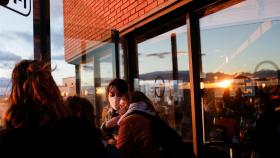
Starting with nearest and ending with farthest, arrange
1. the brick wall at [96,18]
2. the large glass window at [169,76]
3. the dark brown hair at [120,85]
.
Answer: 1. the dark brown hair at [120,85]
2. the large glass window at [169,76]
3. the brick wall at [96,18]

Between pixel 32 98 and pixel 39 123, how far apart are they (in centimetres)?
16

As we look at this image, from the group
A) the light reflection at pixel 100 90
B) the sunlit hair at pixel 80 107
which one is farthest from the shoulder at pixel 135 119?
the light reflection at pixel 100 90

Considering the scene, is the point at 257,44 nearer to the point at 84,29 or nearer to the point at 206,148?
the point at 206,148

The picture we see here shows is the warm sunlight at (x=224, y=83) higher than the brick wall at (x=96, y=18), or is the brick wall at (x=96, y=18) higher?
the brick wall at (x=96, y=18)

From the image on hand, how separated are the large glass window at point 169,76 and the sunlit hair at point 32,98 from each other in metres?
2.83

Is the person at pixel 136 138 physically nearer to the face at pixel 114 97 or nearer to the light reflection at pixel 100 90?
the face at pixel 114 97

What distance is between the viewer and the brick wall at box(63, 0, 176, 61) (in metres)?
5.48

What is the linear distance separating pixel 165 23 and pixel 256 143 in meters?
2.09

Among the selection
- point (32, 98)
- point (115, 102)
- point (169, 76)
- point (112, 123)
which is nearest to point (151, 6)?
point (169, 76)

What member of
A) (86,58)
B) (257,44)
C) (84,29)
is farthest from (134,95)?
(84,29)

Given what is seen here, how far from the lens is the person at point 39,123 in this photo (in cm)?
196

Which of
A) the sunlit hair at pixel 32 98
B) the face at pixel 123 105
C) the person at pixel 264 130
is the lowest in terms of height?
the person at pixel 264 130

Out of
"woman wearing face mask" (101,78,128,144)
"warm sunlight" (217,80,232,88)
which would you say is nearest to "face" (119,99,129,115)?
"woman wearing face mask" (101,78,128,144)

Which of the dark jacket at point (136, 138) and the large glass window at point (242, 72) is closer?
the dark jacket at point (136, 138)
